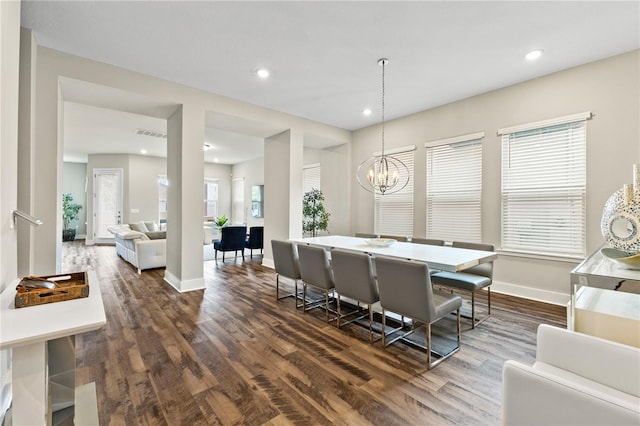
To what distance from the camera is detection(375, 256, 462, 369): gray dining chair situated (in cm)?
215

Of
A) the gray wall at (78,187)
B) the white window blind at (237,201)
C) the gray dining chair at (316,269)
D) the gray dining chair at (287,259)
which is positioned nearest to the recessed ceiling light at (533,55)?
the gray dining chair at (316,269)

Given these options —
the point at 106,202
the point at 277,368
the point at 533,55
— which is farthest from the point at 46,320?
the point at 106,202

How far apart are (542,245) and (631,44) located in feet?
7.75

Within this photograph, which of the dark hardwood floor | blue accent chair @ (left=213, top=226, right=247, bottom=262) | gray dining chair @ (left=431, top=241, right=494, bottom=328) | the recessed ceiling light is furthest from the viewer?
blue accent chair @ (left=213, top=226, right=247, bottom=262)

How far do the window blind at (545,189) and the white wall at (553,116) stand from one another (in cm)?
10

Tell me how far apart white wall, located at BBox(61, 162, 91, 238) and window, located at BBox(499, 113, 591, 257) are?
511 inches

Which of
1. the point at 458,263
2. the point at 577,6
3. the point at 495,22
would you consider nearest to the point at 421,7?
the point at 495,22

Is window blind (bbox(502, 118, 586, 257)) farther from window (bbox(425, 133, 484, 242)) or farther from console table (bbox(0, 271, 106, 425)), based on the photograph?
console table (bbox(0, 271, 106, 425))

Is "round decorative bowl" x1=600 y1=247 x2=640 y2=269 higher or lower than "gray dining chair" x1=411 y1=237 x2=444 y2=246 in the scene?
higher

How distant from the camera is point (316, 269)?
10.3ft

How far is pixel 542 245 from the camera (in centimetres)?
373

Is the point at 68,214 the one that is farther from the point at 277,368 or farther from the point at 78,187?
the point at 277,368

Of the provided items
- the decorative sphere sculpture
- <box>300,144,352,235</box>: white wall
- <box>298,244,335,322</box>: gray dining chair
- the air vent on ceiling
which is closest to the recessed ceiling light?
the decorative sphere sculpture

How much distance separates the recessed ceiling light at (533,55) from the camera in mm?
3118
